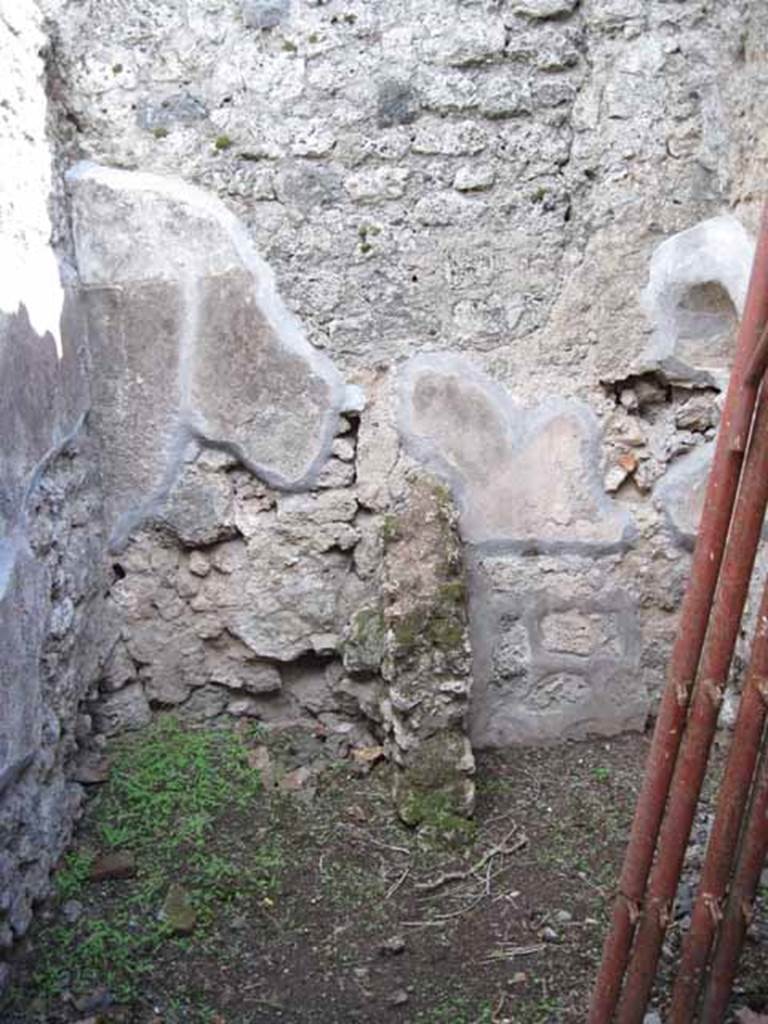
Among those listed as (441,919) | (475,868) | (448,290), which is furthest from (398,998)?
(448,290)

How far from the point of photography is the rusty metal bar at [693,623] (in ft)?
5.16

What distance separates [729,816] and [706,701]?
0.17 meters

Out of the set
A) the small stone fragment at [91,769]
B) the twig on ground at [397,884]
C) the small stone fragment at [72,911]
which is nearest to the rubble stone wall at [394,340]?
the small stone fragment at [91,769]

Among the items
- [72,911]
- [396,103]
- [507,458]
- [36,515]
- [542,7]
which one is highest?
[542,7]

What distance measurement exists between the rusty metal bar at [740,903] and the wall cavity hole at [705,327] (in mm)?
1506

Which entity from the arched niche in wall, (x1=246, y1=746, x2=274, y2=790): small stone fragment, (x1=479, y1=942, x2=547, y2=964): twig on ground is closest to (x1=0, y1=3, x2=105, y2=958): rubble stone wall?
(x1=246, y1=746, x2=274, y2=790): small stone fragment

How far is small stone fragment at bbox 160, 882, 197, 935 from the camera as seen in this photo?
223cm

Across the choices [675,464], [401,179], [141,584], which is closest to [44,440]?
[141,584]

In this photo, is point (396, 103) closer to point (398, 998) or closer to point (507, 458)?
point (507, 458)

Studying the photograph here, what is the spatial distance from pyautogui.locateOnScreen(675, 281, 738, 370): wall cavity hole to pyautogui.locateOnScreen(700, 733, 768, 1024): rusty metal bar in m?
1.51

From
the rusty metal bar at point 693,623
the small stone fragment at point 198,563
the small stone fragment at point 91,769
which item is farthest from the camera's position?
the small stone fragment at point 198,563

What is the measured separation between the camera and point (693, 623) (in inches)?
63.2

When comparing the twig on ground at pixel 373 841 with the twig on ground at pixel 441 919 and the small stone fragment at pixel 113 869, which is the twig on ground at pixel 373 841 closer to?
the twig on ground at pixel 441 919

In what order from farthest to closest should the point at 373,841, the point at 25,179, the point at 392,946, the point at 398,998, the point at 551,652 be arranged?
the point at 551,652
the point at 373,841
the point at 25,179
the point at 392,946
the point at 398,998
